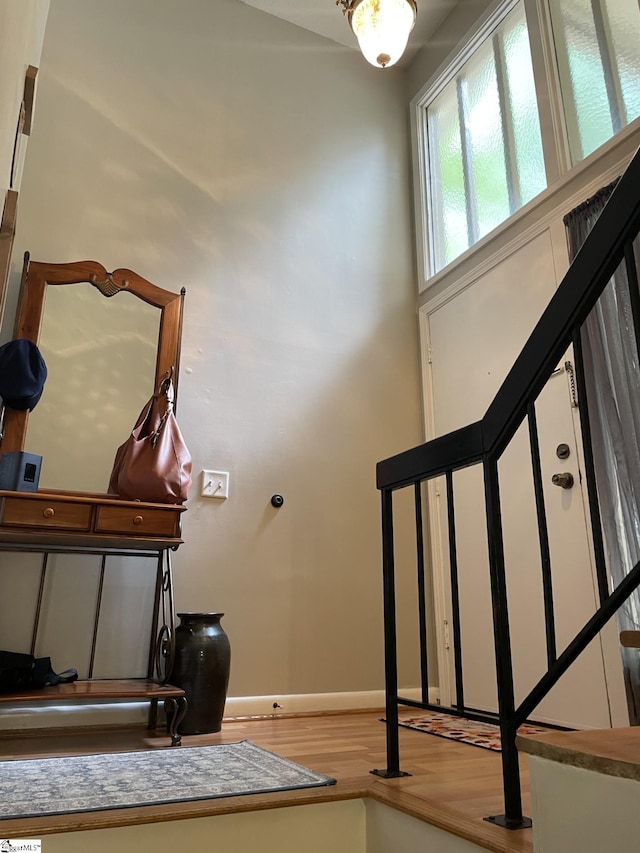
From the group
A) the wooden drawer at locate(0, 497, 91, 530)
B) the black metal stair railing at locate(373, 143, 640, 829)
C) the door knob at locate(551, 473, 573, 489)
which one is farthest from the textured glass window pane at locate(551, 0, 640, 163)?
the wooden drawer at locate(0, 497, 91, 530)

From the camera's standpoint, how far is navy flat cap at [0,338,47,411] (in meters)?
2.36

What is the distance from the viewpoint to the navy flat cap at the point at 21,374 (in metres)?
2.36

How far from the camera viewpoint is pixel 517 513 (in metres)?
2.69

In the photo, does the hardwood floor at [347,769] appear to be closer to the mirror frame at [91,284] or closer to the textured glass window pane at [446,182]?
the mirror frame at [91,284]

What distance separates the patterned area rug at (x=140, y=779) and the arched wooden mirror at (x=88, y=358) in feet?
3.65

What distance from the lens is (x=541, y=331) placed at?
118cm

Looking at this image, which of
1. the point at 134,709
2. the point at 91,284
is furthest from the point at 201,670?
the point at 91,284

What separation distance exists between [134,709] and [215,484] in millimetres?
965

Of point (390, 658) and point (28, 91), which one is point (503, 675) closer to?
point (390, 658)

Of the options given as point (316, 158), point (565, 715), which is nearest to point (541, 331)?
point (565, 715)

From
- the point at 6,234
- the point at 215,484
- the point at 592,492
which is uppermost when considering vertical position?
the point at 6,234

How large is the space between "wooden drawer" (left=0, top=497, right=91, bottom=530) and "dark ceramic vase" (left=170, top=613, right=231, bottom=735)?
0.54 metres

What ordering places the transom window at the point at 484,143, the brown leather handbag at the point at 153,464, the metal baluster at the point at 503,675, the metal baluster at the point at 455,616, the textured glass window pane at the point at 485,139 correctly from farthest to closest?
the textured glass window pane at the point at 485,139 < the transom window at the point at 484,143 < the brown leather handbag at the point at 153,464 < the metal baluster at the point at 455,616 < the metal baluster at the point at 503,675

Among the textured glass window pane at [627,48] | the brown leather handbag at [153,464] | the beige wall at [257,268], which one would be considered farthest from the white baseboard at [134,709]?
the textured glass window pane at [627,48]
